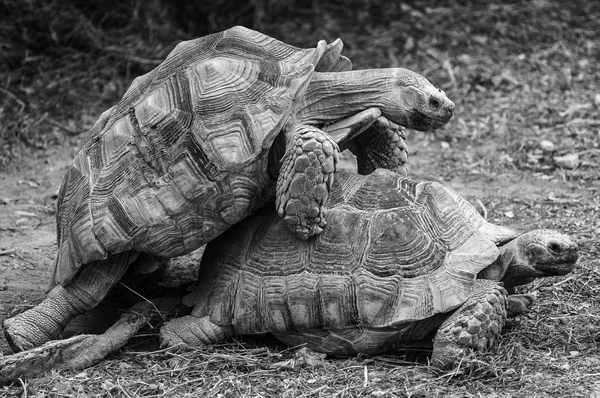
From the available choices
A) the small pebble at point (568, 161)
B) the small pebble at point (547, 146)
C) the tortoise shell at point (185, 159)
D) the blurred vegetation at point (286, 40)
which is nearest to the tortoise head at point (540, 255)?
the tortoise shell at point (185, 159)

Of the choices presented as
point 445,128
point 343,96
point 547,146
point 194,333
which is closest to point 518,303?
point 343,96

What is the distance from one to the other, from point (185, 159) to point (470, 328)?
4.96ft

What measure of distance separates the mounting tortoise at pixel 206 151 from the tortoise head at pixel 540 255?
778 mm

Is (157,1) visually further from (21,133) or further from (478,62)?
(478,62)

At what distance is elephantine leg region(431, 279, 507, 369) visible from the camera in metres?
3.86

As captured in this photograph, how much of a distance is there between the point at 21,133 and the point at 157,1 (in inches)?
98.4

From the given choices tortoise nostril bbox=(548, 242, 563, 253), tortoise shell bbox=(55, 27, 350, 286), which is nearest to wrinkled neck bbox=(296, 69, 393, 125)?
tortoise shell bbox=(55, 27, 350, 286)

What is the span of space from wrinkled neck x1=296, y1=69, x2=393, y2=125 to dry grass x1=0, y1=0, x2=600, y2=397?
1.17m

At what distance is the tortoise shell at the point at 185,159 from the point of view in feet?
13.9

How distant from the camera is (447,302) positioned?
3.97 m

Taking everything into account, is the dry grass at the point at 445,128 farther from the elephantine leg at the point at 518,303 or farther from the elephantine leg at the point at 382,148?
the elephantine leg at the point at 382,148

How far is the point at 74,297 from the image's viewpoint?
179 inches

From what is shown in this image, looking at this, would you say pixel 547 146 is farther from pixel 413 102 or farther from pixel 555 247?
pixel 555 247

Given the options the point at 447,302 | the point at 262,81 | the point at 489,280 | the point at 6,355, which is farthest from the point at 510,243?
the point at 6,355
